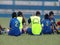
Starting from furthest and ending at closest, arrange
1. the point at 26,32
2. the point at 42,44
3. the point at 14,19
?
the point at 26,32, the point at 14,19, the point at 42,44

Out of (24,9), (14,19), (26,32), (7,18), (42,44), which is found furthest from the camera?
(24,9)

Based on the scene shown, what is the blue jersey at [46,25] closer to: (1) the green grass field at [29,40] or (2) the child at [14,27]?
(1) the green grass field at [29,40]

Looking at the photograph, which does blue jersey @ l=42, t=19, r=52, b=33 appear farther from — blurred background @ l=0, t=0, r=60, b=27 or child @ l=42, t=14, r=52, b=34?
blurred background @ l=0, t=0, r=60, b=27

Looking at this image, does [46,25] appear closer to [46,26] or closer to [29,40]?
[46,26]

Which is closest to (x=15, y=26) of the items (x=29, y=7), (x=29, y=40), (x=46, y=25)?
(x=29, y=40)

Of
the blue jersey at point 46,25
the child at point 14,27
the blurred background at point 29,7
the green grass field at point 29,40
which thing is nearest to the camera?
the green grass field at point 29,40

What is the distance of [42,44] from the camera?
24.5 ft

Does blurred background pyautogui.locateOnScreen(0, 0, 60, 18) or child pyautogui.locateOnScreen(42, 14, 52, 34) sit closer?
child pyautogui.locateOnScreen(42, 14, 52, 34)

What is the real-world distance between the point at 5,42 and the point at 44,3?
726cm

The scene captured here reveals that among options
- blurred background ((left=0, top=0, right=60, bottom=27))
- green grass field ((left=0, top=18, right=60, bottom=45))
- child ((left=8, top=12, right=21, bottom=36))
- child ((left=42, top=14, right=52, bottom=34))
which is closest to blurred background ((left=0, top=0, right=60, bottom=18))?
blurred background ((left=0, top=0, right=60, bottom=27))

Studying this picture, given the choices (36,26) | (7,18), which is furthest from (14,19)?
(7,18)

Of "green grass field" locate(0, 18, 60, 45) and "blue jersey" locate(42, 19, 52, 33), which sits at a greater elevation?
"blue jersey" locate(42, 19, 52, 33)

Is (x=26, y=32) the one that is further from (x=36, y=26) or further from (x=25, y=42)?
(x=25, y=42)

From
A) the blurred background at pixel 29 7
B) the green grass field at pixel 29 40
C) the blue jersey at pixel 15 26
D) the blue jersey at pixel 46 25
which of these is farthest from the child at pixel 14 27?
the blurred background at pixel 29 7
